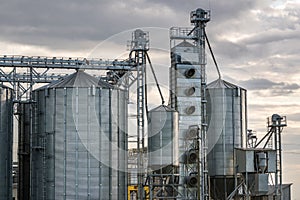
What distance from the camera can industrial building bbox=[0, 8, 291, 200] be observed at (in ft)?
196

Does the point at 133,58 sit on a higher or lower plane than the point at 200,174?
higher

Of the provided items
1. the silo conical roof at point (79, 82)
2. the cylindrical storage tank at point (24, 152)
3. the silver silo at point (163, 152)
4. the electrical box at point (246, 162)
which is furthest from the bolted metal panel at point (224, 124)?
the cylindrical storage tank at point (24, 152)

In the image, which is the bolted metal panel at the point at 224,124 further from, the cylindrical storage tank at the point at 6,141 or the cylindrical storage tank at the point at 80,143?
the cylindrical storage tank at the point at 6,141

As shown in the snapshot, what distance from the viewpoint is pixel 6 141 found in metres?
63.6

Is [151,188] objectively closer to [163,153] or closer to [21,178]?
[163,153]

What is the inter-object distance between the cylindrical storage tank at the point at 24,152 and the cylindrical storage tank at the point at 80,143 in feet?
26.4

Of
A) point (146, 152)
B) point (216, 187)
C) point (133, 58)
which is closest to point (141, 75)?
point (133, 58)

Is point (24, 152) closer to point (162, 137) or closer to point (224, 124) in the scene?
point (162, 137)

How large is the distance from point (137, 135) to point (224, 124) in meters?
12.4

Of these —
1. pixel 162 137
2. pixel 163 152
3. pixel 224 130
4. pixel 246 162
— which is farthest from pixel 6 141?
pixel 246 162

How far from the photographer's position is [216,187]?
70.6 metres

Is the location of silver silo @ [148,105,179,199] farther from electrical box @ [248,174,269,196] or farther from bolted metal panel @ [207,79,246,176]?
electrical box @ [248,174,269,196]

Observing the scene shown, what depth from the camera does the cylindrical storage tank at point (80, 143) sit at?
59.0 meters

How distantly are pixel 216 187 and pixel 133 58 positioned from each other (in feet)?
53.5
